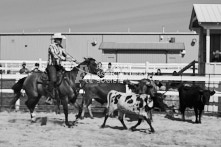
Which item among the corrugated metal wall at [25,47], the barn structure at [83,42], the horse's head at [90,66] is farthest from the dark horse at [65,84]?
the corrugated metal wall at [25,47]

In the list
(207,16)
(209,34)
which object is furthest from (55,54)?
(207,16)

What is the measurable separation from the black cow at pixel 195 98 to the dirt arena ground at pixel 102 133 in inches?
17.2

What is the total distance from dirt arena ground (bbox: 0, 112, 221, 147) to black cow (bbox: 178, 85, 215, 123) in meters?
0.44

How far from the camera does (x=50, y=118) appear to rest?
11.0 metres

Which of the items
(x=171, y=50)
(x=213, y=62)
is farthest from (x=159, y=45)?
(x=213, y=62)

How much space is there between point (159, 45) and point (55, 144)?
104 feet

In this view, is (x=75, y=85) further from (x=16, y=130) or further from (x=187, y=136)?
(x=187, y=136)

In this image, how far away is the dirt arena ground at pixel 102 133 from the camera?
7.48 m

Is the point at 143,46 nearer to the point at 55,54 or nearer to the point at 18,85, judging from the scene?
the point at 18,85

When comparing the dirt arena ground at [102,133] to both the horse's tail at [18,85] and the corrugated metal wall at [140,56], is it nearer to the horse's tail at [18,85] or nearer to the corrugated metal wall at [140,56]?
the horse's tail at [18,85]

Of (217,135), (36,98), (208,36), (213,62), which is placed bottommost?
(217,135)

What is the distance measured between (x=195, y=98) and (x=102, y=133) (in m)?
3.53

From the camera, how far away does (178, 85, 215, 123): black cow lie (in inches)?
416

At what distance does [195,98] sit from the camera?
10703mm
